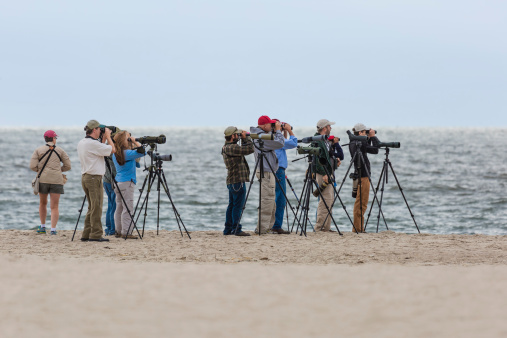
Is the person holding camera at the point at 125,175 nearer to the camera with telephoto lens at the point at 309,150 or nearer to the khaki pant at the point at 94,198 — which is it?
the khaki pant at the point at 94,198

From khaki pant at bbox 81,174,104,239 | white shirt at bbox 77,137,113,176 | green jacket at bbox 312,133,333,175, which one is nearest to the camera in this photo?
white shirt at bbox 77,137,113,176

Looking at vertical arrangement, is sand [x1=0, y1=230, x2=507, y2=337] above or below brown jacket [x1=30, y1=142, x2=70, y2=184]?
below

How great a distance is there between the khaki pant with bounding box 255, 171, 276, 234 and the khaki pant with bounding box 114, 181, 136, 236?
192cm

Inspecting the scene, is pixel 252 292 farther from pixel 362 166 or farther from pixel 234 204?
pixel 362 166

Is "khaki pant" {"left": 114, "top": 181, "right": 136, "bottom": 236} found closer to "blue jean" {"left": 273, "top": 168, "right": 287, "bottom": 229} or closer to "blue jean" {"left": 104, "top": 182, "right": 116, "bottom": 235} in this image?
"blue jean" {"left": 104, "top": 182, "right": 116, "bottom": 235}

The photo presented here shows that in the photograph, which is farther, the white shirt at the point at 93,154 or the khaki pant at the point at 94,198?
the khaki pant at the point at 94,198

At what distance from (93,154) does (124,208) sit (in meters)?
1.15

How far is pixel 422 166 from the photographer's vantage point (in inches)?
1474

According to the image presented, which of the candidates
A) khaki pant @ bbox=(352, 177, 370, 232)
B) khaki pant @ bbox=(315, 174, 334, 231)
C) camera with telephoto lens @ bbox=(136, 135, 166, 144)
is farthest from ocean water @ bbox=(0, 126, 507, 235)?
camera with telephoto lens @ bbox=(136, 135, 166, 144)

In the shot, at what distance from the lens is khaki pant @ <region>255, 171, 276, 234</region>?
31.9ft

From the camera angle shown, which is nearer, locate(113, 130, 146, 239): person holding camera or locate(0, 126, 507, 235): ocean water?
locate(113, 130, 146, 239): person holding camera

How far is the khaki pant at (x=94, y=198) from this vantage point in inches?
341

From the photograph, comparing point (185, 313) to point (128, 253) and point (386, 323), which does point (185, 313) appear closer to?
point (386, 323)

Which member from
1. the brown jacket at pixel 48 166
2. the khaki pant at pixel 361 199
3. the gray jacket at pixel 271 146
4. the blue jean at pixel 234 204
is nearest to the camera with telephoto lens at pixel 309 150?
the gray jacket at pixel 271 146
